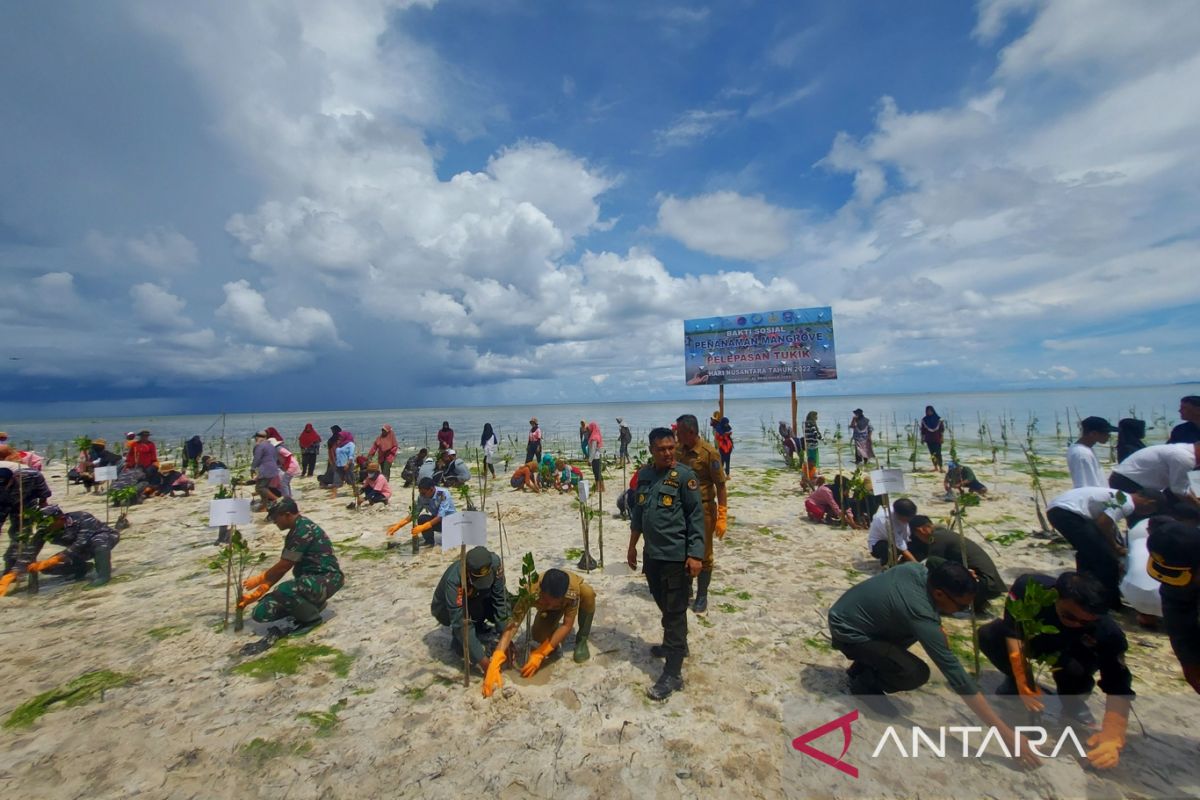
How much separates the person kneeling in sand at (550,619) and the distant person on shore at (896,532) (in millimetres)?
3981

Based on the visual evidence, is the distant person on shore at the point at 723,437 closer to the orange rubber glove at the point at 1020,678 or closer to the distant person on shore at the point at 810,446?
the distant person on shore at the point at 810,446

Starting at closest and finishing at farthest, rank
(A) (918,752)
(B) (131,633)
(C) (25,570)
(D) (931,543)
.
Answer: (A) (918,752), (B) (131,633), (D) (931,543), (C) (25,570)

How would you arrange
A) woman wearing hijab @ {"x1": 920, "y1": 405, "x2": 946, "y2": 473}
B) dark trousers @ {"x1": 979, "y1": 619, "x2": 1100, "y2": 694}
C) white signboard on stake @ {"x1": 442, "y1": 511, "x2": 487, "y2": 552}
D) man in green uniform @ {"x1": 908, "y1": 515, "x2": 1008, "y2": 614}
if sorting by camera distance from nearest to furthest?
dark trousers @ {"x1": 979, "y1": 619, "x2": 1100, "y2": 694}, white signboard on stake @ {"x1": 442, "y1": 511, "x2": 487, "y2": 552}, man in green uniform @ {"x1": 908, "y1": 515, "x2": 1008, "y2": 614}, woman wearing hijab @ {"x1": 920, "y1": 405, "x2": 946, "y2": 473}

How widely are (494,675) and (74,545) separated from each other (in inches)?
282

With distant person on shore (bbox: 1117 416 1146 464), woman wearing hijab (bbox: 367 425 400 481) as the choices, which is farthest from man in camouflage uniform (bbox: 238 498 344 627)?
distant person on shore (bbox: 1117 416 1146 464)

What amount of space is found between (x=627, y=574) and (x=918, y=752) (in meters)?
4.12

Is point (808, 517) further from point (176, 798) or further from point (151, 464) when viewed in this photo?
point (151, 464)

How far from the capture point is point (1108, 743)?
3.08m

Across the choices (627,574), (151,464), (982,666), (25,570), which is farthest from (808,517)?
(151,464)

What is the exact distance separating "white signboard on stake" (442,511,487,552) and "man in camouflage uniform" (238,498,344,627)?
2.28 meters

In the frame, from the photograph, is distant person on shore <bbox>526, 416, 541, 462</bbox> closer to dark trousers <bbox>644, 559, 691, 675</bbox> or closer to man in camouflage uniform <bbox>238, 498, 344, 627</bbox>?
man in camouflage uniform <bbox>238, 498, 344, 627</bbox>

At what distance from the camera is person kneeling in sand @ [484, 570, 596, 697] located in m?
4.36

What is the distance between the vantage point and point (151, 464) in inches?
527

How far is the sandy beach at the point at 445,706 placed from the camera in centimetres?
316
